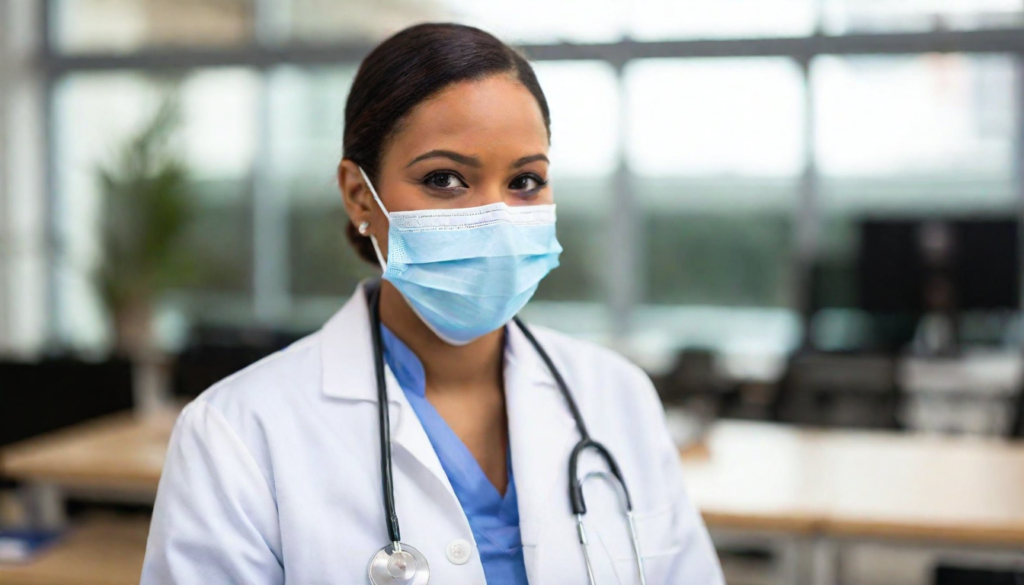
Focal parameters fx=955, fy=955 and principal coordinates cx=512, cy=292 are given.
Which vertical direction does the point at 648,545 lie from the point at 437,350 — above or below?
below

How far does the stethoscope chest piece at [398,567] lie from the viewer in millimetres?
1143

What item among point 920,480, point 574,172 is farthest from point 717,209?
point 920,480

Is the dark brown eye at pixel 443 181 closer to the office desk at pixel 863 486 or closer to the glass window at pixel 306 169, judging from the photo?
the office desk at pixel 863 486

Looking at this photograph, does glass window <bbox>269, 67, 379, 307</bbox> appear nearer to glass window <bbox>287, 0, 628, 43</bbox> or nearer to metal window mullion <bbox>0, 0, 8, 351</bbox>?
glass window <bbox>287, 0, 628, 43</bbox>

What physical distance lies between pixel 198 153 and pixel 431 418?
5.22 meters

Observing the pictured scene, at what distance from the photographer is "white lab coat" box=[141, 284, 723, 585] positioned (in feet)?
3.73

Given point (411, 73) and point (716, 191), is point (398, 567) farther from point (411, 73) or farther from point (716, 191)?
point (716, 191)

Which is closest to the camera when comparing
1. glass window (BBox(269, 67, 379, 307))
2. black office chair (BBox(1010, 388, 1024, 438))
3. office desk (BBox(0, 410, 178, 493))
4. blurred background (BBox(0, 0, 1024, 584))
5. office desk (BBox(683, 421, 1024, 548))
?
office desk (BBox(683, 421, 1024, 548))

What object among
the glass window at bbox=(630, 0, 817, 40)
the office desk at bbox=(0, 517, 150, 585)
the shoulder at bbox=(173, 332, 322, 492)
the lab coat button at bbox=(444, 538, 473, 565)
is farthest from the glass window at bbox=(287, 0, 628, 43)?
the lab coat button at bbox=(444, 538, 473, 565)

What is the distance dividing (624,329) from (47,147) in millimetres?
3980

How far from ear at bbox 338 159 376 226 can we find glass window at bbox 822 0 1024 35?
14.6ft

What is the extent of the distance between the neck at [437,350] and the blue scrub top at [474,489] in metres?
0.02

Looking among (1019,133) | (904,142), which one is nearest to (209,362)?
(904,142)

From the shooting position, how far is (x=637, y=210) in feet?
18.2
